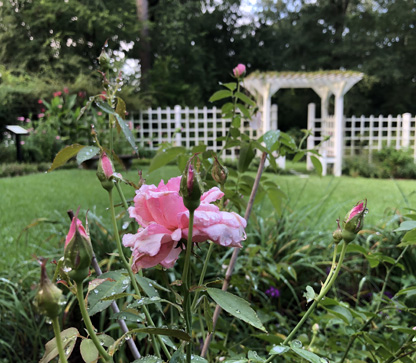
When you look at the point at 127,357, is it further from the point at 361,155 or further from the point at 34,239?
the point at 361,155

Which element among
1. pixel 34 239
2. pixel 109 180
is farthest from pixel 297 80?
pixel 109 180

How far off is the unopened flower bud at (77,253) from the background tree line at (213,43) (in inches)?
218

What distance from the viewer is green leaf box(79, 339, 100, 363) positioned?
0.24m

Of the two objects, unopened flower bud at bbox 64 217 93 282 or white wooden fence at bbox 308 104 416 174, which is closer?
unopened flower bud at bbox 64 217 93 282

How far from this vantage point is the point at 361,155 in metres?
5.61

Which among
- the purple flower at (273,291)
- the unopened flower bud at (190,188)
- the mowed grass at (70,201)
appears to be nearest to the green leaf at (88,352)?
the unopened flower bud at (190,188)

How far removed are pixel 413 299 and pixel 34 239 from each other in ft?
4.33

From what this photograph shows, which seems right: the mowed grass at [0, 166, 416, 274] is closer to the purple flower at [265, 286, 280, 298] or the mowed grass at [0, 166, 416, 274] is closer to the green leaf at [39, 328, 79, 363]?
the purple flower at [265, 286, 280, 298]

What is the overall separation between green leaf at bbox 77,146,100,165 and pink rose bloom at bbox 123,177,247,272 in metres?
0.09

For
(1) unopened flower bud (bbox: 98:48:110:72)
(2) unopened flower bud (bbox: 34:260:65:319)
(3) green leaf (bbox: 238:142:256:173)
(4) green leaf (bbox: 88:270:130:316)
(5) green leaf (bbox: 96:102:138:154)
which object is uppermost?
(1) unopened flower bud (bbox: 98:48:110:72)

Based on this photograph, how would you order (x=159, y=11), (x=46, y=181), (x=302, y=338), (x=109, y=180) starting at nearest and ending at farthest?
(x=109, y=180), (x=302, y=338), (x=46, y=181), (x=159, y=11)

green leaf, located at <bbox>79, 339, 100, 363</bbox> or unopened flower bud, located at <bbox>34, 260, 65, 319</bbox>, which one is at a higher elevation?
unopened flower bud, located at <bbox>34, 260, 65, 319</bbox>

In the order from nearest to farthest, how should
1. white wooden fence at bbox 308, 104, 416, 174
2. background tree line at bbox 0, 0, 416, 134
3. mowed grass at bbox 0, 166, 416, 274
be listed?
mowed grass at bbox 0, 166, 416, 274 < white wooden fence at bbox 308, 104, 416, 174 < background tree line at bbox 0, 0, 416, 134

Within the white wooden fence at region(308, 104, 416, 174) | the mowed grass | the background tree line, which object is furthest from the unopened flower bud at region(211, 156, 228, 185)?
the background tree line
